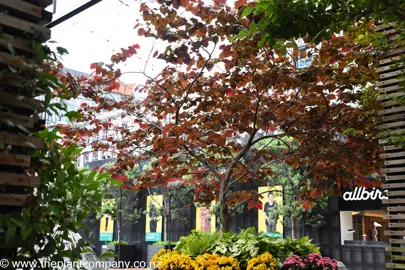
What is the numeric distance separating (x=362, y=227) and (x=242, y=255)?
1015cm

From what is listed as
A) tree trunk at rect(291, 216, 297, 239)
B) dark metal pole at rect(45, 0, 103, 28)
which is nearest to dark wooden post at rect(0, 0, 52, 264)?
dark metal pole at rect(45, 0, 103, 28)

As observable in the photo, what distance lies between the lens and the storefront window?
1405 cm

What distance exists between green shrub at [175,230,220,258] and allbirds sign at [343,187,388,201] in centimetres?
896

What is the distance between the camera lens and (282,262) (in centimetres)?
552

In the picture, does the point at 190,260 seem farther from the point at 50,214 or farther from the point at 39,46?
the point at 39,46

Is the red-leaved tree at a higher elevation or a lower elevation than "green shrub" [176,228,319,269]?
higher

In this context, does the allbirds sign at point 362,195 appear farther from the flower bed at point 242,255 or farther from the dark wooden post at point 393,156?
the dark wooden post at point 393,156

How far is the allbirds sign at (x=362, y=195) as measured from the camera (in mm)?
13695

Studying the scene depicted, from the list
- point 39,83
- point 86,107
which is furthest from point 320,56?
point 39,83

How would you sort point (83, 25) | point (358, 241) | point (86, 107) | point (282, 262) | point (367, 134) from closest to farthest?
point (83, 25) < point (367, 134) < point (282, 262) < point (86, 107) < point (358, 241)

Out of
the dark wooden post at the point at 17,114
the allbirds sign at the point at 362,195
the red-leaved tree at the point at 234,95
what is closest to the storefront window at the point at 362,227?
the allbirds sign at the point at 362,195

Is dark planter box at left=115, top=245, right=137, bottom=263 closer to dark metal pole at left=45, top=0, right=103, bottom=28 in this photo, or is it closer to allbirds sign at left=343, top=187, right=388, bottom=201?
allbirds sign at left=343, top=187, right=388, bottom=201

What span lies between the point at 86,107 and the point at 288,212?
394 inches

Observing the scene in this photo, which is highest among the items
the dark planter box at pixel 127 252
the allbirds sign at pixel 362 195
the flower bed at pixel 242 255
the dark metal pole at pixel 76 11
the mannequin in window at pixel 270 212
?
the dark metal pole at pixel 76 11
